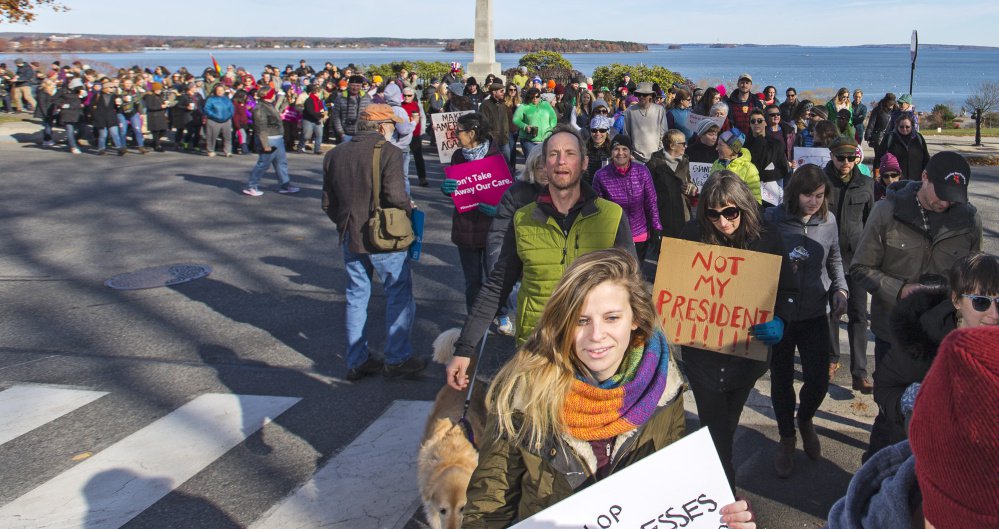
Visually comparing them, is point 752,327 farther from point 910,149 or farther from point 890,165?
point 910,149

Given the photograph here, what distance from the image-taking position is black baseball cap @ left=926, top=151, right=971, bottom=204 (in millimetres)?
4305

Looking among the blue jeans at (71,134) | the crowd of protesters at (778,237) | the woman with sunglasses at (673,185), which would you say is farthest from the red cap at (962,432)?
the blue jeans at (71,134)

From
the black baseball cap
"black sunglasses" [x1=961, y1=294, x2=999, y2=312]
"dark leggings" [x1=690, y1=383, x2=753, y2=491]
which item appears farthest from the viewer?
the black baseball cap

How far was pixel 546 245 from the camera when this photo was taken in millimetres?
3771

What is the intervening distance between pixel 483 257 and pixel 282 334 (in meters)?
1.94

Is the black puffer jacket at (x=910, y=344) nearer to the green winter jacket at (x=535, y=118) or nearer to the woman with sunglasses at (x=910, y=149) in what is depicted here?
the woman with sunglasses at (x=910, y=149)

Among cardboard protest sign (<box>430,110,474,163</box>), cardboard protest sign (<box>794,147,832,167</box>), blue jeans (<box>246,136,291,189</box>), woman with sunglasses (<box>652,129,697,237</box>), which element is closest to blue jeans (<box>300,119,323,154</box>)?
blue jeans (<box>246,136,291,189</box>)

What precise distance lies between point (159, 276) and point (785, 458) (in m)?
7.01

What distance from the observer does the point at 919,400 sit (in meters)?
1.08

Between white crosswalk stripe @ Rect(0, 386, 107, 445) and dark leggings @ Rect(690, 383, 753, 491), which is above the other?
dark leggings @ Rect(690, 383, 753, 491)

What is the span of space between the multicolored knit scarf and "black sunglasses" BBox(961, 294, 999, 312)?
157cm

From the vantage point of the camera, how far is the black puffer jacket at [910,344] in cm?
332

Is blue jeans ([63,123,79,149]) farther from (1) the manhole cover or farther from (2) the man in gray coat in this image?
(2) the man in gray coat

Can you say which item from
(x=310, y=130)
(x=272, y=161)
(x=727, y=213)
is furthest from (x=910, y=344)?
(x=310, y=130)
